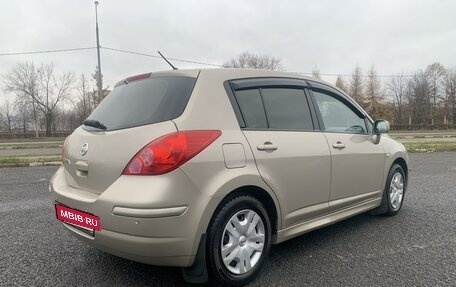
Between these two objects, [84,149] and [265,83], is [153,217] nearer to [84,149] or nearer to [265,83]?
[84,149]

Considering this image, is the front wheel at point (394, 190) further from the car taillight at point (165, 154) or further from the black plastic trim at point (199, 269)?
the car taillight at point (165, 154)

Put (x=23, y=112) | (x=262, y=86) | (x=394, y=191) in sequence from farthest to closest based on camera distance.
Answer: (x=23, y=112) → (x=394, y=191) → (x=262, y=86)

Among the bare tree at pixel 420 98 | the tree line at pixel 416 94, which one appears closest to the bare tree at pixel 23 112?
the tree line at pixel 416 94

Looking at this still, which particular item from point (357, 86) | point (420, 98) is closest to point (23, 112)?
point (357, 86)

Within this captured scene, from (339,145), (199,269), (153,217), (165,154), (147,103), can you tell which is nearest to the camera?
(153,217)

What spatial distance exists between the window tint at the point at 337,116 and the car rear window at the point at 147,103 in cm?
154

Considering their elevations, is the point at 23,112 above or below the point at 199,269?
above

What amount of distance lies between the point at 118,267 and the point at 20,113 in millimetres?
53715

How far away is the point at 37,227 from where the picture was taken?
441cm

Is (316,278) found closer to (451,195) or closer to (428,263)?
(428,263)

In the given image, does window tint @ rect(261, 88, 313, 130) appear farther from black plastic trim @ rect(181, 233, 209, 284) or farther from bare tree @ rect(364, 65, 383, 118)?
bare tree @ rect(364, 65, 383, 118)

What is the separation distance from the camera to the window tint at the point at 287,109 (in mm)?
3242

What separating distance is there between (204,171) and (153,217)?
1.51ft

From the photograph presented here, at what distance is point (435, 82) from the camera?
61.4 m
